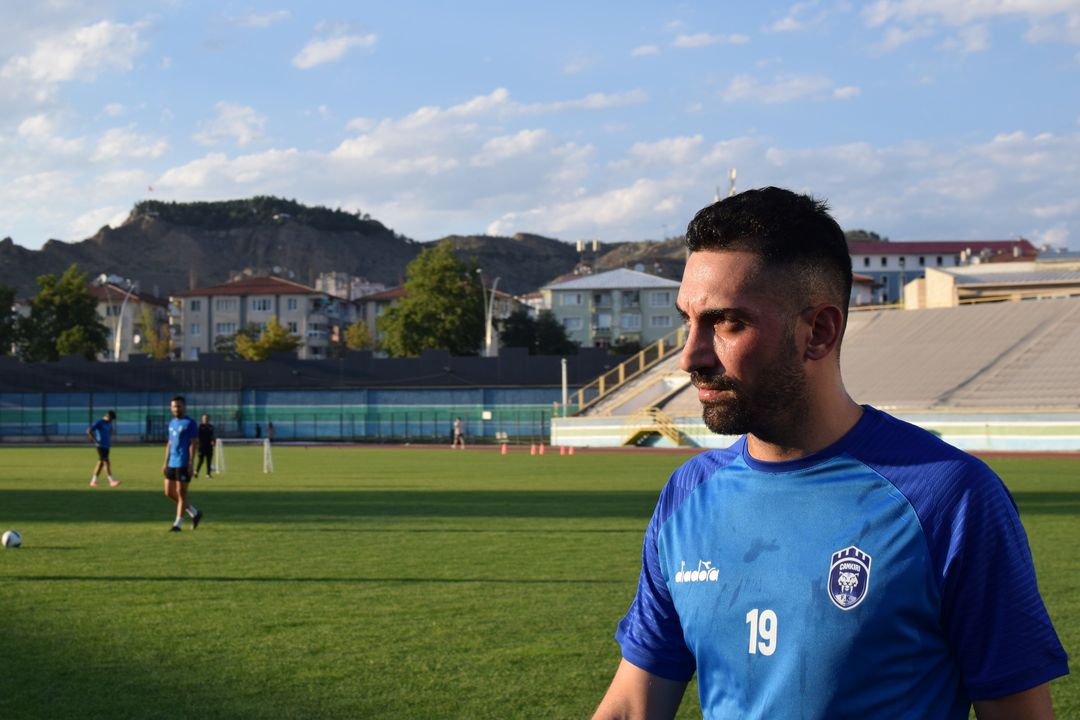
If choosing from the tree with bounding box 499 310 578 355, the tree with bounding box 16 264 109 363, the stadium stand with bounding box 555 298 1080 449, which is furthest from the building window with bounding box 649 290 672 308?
the stadium stand with bounding box 555 298 1080 449

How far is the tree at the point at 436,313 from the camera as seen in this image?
98875mm

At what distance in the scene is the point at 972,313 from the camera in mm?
68500

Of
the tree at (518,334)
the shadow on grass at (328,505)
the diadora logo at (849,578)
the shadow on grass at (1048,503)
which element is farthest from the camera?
the tree at (518,334)

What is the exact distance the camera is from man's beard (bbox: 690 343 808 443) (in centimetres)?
304

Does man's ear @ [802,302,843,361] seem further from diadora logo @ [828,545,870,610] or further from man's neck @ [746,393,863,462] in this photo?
diadora logo @ [828,545,870,610]

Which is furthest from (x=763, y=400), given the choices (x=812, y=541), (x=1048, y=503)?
(x=1048, y=503)

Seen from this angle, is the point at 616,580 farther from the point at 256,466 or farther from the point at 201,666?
the point at 256,466

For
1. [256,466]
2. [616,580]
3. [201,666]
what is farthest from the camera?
[256,466]

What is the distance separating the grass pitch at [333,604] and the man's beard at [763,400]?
16.6 ft

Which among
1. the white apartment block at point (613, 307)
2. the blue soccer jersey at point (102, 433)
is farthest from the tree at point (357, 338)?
the blue soccer jersey at point (102, 433)

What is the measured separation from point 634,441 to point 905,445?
58874 millimetres

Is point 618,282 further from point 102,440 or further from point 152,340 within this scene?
point 102,440

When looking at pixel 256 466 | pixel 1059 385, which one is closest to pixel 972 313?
pixel 1059 385

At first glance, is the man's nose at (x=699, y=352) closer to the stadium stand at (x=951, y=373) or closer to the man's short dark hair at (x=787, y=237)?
the man's short dark hair at (x=787, y=237)
